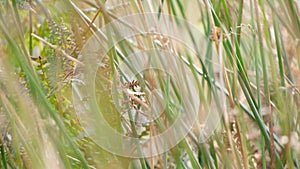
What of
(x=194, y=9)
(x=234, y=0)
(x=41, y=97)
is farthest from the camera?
(x=194, y=9)

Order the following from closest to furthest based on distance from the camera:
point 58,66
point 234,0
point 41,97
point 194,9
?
1. point 41,97
2. point 58,66
3. point 234,0
4. point 194,9

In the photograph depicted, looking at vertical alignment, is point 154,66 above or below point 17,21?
below

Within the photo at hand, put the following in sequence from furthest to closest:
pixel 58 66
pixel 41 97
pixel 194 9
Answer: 1. pixel 194 9
2. pixel 58 66
3. pixel 41 97

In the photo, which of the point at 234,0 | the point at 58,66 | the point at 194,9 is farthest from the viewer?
the point at 194,9

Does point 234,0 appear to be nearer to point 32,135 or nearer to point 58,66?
point 58,66

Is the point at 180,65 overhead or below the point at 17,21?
below

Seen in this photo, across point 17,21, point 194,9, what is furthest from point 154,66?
point 194,9

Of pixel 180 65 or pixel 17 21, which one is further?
pixel 180 65

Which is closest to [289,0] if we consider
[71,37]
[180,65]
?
[180,65]

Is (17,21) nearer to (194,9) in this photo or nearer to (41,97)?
(41,97)
